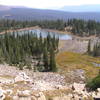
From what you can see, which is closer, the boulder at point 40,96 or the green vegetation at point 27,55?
the boulder at point 40,96

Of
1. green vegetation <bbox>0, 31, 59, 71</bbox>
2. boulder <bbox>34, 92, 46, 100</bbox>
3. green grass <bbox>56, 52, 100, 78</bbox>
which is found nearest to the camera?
boulder <bbox>34, 92, 46, 100</bbox>

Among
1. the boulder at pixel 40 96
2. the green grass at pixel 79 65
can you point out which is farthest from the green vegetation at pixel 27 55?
the boulder at pixel 40 96

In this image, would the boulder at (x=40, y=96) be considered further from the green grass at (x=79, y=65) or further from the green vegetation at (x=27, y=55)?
the green vegetation at (x=27, y=55)

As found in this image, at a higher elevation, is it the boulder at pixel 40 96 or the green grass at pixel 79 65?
the boulder at pixel 40 96

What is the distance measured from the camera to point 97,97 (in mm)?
21703

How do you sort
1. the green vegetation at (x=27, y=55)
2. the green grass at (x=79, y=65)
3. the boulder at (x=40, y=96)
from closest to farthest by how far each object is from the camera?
1. the boulder at (x=40, y=96)
2. the green grass at (x=79, y=65)
3. the green vegetation at (x=27, y=55)

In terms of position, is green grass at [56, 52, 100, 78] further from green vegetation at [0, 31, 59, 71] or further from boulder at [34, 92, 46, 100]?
boulder at [34, 92, 46, 100]

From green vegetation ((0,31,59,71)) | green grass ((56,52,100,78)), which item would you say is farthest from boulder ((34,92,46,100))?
green vegetation ((0,31,59,71))

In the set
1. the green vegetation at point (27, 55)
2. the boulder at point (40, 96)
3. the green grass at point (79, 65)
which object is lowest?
the green grass at point (79, 65)

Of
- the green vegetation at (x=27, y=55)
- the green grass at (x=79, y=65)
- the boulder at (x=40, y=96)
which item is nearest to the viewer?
the boulder at (x=40, y=96)

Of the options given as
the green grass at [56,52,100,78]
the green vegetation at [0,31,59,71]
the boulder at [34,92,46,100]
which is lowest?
the green grass at [56,52,100,78]

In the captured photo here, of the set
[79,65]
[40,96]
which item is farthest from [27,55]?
[40,96]

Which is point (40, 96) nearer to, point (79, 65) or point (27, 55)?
point (79, 65)

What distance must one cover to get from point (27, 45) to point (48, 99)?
87117mm
